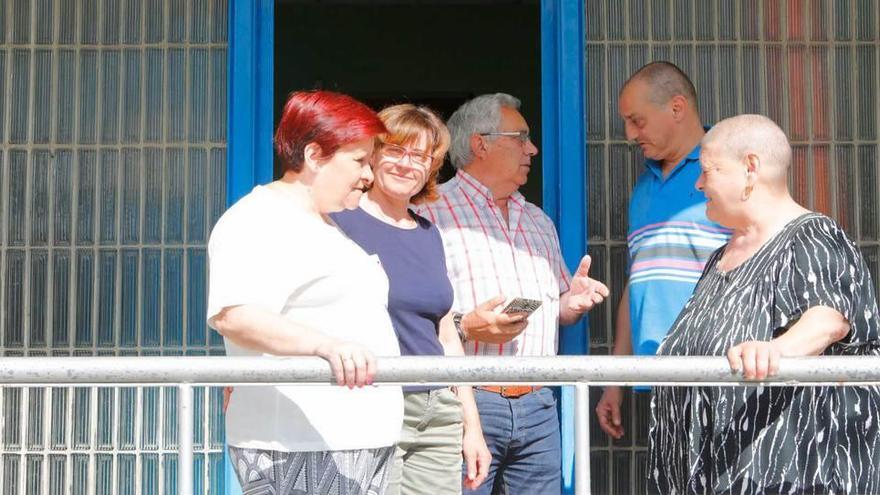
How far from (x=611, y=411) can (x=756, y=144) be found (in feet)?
4.70

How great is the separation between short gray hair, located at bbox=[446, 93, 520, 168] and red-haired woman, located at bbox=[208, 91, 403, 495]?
4.80 ft

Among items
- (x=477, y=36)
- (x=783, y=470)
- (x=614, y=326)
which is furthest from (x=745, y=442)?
(x=477, y=36)

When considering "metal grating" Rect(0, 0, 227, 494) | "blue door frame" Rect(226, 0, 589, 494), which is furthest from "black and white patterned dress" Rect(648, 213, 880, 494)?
"metal grating" Rect(0, 0, 227, 494)

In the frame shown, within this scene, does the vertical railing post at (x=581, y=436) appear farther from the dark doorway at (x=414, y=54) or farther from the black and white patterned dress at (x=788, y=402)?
the dark doorway at (x=414, y=54)

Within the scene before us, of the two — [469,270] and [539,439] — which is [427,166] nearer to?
[469,270]

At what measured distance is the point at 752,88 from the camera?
4.97 m

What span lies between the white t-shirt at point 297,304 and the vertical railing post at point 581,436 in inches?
19.9

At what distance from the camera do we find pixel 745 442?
10.9 ft

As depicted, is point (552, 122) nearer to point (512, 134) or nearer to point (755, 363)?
point (512, 134)

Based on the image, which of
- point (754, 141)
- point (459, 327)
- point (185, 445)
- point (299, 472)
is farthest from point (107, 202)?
point (754, 141)

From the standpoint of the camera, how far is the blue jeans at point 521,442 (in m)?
4.32

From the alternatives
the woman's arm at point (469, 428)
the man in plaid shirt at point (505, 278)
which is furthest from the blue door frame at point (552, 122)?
the woman's arm at point (469, 428)

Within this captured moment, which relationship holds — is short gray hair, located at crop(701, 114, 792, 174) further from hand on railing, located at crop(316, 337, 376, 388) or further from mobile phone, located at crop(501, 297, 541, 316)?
hand on railing, located at crop(316, 337, 376, 388)

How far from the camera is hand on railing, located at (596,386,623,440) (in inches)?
185
